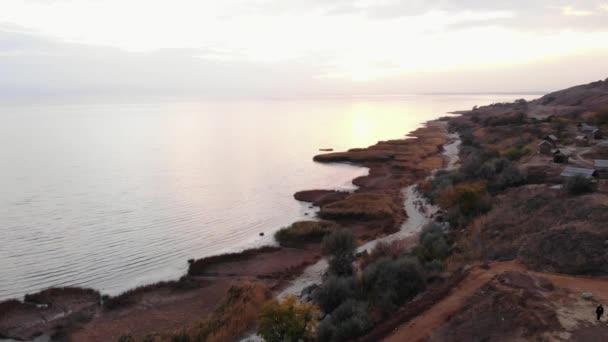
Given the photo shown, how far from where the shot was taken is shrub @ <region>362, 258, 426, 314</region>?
650 inches

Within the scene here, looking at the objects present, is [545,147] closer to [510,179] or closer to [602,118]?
[510,179]

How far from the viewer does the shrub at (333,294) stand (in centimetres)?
1778

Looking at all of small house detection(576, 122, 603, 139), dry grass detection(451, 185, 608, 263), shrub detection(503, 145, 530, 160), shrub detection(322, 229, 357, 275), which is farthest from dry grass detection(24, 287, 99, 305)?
small house detection(576, 122, 603, 139)

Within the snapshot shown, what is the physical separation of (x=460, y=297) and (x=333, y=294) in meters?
5.61

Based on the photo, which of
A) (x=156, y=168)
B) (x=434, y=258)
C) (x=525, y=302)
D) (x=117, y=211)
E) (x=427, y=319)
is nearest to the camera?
(x=525, y=302)

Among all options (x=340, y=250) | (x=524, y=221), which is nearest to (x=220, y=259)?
(x=340, y=250)

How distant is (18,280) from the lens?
23516mm

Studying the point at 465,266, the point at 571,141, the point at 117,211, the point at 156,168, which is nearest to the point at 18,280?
the point at 117,211

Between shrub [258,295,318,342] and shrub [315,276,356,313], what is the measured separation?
2938 mm

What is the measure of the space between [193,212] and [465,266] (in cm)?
2624

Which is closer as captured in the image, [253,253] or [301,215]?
[253,253]

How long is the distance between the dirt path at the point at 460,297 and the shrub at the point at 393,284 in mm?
2038

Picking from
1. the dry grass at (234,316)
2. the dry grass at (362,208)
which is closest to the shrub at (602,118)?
the dry grass at (362,208)

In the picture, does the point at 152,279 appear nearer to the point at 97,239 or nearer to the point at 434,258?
the point at 97,239
